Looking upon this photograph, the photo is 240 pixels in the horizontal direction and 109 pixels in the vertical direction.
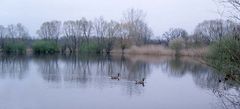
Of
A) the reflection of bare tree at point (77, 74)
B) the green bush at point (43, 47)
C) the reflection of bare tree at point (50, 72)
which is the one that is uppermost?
the green bush at point (43, 47)

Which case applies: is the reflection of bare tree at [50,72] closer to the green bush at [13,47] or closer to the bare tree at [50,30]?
the green bush at [13,47]

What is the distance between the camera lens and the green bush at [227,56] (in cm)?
196

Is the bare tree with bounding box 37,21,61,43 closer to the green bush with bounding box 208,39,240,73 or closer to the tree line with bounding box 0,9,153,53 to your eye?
the tree line with bounding box 0,9,153,53

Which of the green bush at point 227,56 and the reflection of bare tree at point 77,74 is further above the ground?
the green bush at point 227,56

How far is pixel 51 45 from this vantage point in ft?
139

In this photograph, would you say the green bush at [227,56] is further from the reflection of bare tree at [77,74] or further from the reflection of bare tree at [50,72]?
the reflection of bare tree at [50,72]

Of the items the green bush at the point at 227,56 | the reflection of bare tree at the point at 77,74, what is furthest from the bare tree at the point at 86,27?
the green bush at the point at 227,56

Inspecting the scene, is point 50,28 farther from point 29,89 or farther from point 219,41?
point 219,41

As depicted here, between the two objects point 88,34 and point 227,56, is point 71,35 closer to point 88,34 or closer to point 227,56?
point 88,34

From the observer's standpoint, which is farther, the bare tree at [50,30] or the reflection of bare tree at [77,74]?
the bare tree at [50,30]

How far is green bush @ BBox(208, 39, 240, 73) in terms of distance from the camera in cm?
196

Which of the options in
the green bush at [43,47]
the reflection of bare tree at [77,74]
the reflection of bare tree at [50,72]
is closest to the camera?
the reflection of bare tree at [77,74]

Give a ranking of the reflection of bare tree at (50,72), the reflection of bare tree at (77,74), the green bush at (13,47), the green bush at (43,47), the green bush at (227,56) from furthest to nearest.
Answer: the green bush at (43,47) → the green bush at (13,47) → the reflection of bare tree at (50,72) → the reflection of bare tree at (77,74) → the green bush at (227,56)

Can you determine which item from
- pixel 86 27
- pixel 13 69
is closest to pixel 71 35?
pixel 86 27
